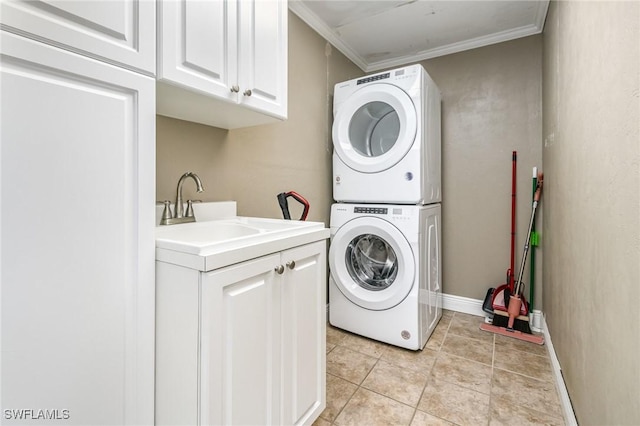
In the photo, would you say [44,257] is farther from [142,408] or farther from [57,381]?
[142,408]

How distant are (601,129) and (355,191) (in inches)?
56.7

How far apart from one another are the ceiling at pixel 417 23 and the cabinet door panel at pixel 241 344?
6.55 ft

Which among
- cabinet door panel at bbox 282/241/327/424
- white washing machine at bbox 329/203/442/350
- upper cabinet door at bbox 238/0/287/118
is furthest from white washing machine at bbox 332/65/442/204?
cabinet door panel at bbox 282/241/327/424

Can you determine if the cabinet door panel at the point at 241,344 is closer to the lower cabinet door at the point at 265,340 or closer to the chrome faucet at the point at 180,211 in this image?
the lower cabinet door at the point at 265,340

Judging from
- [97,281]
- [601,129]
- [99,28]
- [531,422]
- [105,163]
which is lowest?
[531,422]

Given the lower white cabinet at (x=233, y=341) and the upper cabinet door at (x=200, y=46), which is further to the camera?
the upper cabinet door at (x=200, y=46)

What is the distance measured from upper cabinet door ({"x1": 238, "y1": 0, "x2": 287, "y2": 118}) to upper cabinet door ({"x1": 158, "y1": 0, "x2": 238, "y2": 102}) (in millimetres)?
48

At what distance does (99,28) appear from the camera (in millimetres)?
766

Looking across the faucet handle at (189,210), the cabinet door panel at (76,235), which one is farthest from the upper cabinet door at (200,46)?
the faucet handle at (189,210)

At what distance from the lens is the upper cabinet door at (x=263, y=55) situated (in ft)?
4.02

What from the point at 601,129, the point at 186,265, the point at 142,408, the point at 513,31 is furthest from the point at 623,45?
the point at 513,31

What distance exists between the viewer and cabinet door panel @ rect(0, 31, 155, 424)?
65cm

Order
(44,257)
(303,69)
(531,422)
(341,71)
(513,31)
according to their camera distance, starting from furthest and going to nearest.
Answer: (341,71), (513,31), (303,69), (531,422), (44,257)

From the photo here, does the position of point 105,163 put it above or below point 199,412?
above
